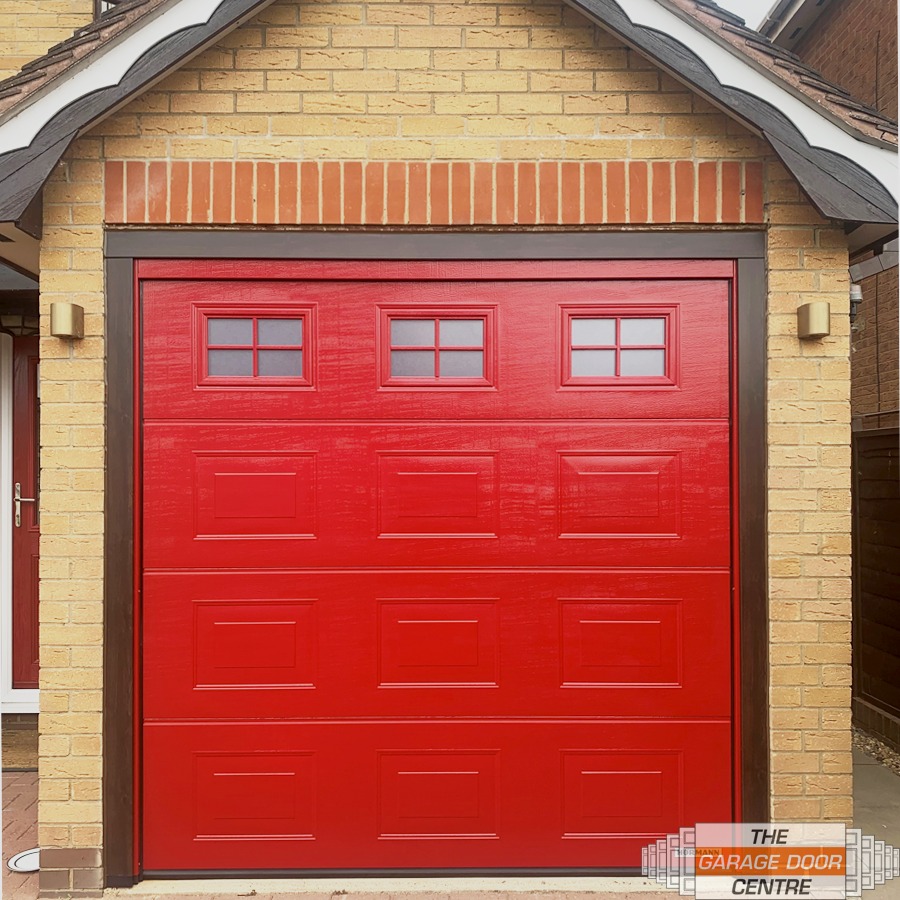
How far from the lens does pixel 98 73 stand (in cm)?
322

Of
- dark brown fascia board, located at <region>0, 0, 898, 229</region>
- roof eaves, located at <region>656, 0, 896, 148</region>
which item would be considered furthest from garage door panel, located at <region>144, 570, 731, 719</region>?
roof eaves, located at <region>656, 0, 896, 148</region>

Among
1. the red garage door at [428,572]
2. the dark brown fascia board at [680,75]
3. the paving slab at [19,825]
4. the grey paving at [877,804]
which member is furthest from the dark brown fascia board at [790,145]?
the paving slab at [19,825]

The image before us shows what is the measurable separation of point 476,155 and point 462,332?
834 mm

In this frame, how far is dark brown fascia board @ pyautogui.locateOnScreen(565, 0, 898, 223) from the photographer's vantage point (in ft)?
10.7

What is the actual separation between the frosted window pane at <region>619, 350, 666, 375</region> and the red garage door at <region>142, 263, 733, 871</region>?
63mm

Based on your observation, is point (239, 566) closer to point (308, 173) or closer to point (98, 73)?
point (308, 173)

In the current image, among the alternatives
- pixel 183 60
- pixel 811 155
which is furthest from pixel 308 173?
pixel 811 155

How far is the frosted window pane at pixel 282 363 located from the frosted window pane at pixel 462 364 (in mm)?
711

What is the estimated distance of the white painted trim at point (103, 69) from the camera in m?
3.19

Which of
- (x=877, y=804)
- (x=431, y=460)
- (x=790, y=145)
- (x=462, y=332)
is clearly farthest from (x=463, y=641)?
(x=877, y=804)

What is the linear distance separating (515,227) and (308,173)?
1013 millimetres

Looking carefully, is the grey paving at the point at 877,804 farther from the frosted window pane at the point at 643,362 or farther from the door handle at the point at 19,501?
the door handle at the point at 19,501

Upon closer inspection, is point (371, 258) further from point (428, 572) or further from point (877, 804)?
point (877, 804)

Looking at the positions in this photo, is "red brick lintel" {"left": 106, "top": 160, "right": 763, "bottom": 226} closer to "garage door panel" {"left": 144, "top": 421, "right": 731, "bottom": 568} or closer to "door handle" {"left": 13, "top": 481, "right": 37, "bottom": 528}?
"garage door panel" {"left": 144, "top": 421, "right": 731, "bottom": 568}
